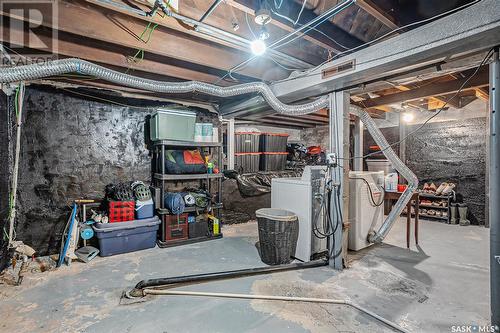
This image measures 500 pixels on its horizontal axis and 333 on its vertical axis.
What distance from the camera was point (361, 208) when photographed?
3420mm

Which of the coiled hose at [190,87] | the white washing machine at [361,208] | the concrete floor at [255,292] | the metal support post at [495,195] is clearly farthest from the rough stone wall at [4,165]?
the metal support post at [495,195]

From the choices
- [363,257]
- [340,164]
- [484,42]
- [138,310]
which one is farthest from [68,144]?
[484,42]

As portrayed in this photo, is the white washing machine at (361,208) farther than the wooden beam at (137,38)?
Yes

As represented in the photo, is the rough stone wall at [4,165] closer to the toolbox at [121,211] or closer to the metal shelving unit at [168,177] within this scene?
the toolbox at [121,211]

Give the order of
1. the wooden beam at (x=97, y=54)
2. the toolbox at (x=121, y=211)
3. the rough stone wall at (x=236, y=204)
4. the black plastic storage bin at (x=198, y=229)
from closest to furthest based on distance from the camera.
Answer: the wooden beam at (x=97, y=54), the toolbox at (x=121, y=211), the black plastic storage bin at (x=198, y=229), the rough stone wall at (x=236, y=204)

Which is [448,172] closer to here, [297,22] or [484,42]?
[484,42]

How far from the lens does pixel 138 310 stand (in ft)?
6.65

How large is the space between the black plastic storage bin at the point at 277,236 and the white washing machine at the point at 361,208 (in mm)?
989

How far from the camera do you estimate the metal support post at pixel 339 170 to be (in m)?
2.81

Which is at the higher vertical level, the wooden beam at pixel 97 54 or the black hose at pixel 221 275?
the wooden beam at pixel 97 54

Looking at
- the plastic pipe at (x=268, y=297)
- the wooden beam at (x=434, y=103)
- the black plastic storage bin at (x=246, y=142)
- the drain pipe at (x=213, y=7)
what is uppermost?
the wooden beam at (x=434, y=103)

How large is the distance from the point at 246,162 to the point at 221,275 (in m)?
2.98

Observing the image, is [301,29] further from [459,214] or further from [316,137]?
[316,137]

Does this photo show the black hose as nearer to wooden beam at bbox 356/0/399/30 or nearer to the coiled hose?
the coiled hose
